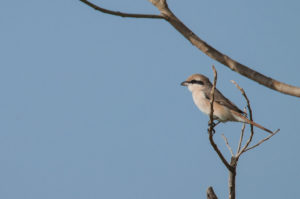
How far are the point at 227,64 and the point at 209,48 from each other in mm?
152

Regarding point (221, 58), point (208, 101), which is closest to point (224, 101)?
point (208, 101)

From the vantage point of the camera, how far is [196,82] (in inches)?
343

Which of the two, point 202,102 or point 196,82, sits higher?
point 196,82

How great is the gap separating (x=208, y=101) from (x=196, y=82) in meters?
0.64

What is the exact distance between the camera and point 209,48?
2523mm

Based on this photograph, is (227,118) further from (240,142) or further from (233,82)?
(233,82)

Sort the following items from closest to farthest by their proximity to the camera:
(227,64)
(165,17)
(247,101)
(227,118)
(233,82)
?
(227,64)
(165,17)
(233,82)
(247,101)
(227,118)

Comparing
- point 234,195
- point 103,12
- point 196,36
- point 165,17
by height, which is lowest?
point 234,195

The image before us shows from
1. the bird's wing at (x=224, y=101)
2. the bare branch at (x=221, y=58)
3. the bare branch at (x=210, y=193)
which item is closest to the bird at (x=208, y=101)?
the bird's wing at (x=224, y=101)

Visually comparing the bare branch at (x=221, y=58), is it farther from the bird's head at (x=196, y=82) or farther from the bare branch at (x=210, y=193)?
the bird's head at (x=196, y=82)

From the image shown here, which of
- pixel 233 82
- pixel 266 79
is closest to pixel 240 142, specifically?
pixel 233 82

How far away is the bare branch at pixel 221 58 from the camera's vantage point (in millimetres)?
2230

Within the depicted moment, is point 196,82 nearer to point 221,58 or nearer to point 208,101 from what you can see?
point 208,101

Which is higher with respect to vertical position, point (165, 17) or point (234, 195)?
point (165, 17)
